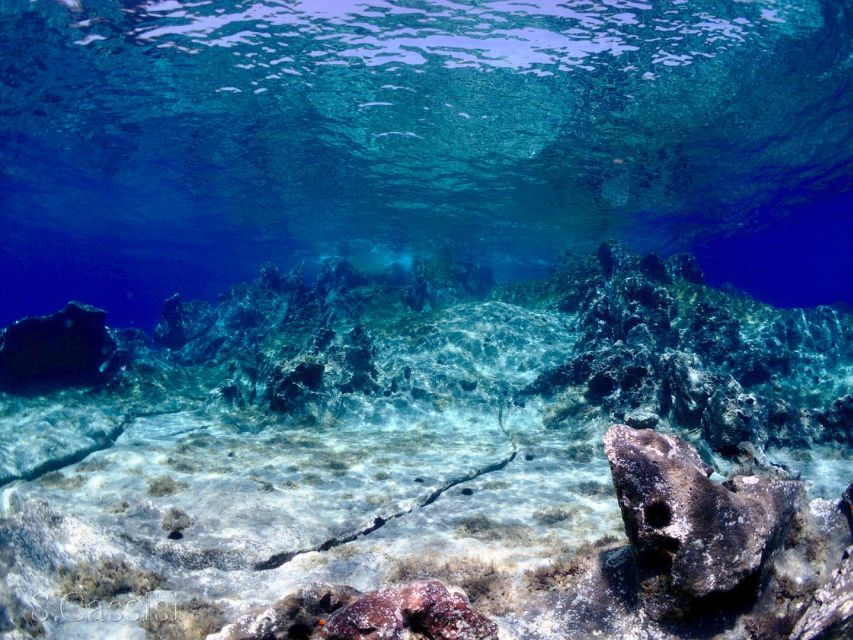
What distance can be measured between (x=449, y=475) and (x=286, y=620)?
18.1 feet

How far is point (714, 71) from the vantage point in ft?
56.6

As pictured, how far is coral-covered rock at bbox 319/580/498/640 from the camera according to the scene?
306cm

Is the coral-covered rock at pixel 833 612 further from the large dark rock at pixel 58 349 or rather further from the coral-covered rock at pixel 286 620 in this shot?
the large dark rock at pixel 58 349

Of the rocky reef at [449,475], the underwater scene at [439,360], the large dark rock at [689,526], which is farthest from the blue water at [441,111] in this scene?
the large dark rock at [689,526]

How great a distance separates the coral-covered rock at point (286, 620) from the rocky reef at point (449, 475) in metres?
Answer: 0.02

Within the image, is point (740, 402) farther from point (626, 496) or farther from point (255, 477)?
point (255, 477)

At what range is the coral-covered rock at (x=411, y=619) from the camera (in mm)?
3061

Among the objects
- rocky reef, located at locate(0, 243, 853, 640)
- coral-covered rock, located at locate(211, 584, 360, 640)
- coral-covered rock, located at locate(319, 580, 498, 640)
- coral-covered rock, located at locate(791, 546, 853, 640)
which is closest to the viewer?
coral-covered rock, located at locate(791, 546, 853, 640)

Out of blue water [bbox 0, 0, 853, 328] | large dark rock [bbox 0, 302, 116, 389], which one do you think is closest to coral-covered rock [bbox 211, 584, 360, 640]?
large dark rock [bbox 0, 302, 116, 389]

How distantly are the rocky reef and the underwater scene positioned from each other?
0.05 metres

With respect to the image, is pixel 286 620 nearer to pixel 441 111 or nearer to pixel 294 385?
pixel 294 385

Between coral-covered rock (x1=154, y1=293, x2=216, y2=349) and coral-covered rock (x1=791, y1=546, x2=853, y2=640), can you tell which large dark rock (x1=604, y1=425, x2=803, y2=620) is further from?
coral-covered rock (x1=154, y1=293, x2=216, y2=349)

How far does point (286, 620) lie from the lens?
3.44 metres

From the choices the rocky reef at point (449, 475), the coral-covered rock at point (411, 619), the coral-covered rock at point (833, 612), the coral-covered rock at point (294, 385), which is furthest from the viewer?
the coral-covered rock at point (294, 385)
